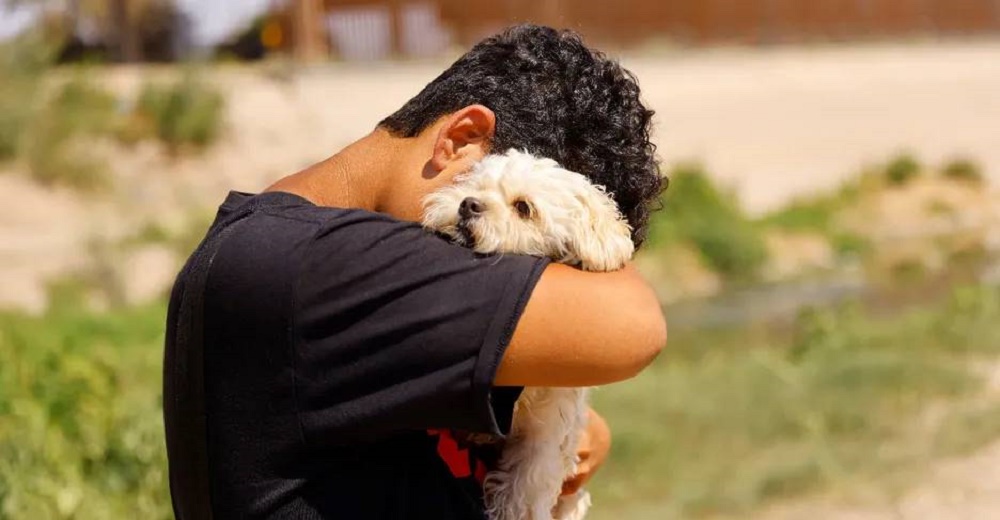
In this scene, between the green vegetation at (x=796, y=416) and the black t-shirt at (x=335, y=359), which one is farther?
the green vegetation at (x=796, y=416)

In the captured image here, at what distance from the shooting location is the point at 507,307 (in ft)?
7.22

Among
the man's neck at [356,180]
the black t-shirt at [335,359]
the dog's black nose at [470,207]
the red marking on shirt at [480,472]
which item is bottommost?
the red marking on shirt at [480,472]

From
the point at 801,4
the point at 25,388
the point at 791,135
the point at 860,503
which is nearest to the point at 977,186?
the point at 791,135

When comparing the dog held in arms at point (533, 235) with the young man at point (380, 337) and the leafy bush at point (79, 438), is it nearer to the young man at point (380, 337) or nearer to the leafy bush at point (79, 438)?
the young man at point (380, 337)

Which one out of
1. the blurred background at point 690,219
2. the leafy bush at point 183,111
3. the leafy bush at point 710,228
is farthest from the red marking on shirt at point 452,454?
the leafy bush at point 183,111

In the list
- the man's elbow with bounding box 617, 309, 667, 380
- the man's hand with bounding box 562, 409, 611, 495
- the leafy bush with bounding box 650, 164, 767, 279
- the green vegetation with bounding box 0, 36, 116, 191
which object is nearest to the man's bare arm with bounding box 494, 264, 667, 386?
the man's elbow with bounding box 617, 309, 667, 380

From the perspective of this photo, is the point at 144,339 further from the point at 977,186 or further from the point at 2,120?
the point at 977,186

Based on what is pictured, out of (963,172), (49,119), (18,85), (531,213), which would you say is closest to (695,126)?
(963,172)

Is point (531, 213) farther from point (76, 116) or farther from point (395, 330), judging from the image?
point (76, 116)

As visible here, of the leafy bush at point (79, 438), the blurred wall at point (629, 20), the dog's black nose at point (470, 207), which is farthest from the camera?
the blurred wall at point (629, 20)

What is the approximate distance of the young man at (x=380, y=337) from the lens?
2221 mm

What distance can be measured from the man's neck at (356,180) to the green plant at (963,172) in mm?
19574

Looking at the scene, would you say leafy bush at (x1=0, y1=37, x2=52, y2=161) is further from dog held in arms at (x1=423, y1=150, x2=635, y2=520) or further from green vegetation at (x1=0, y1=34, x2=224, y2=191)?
dog held in arms at (x1=423, y1=150, x2=635, y2=520)

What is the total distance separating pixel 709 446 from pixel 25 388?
358 cm
